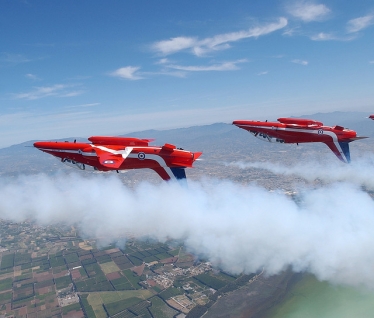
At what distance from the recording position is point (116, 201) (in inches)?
2402

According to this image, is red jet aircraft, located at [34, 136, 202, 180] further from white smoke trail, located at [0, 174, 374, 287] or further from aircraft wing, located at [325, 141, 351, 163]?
aircraft wing, located at [325, 141, 351, 163]

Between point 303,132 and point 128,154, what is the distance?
84.9 feet

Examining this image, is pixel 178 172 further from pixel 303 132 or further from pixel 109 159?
pixel 303 132

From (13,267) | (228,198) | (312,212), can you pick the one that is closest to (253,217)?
(228,198)

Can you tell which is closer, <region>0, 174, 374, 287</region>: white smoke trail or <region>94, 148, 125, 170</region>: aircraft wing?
<region>94, 148, 125, 170</region>: aircraft wing

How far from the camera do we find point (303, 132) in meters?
41.8

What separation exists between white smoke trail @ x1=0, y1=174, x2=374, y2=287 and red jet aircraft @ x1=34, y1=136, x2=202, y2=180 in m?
20.1

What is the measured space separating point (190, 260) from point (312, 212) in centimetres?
3808

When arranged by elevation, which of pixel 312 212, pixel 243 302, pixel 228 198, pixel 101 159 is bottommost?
pixel 243 302

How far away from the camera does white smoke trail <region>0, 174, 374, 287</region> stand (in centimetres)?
5959

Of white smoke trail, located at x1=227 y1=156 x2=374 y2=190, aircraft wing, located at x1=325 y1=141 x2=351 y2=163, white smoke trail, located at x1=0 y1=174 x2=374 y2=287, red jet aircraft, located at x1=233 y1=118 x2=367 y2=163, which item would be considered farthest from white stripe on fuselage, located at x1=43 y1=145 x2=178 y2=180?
white smoke trail, located at x1=227 y1=156 x2=374 y2=190

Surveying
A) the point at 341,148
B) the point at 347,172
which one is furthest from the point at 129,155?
the point at 347,172

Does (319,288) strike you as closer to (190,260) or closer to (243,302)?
(243,302)

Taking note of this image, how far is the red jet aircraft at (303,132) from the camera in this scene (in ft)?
137
